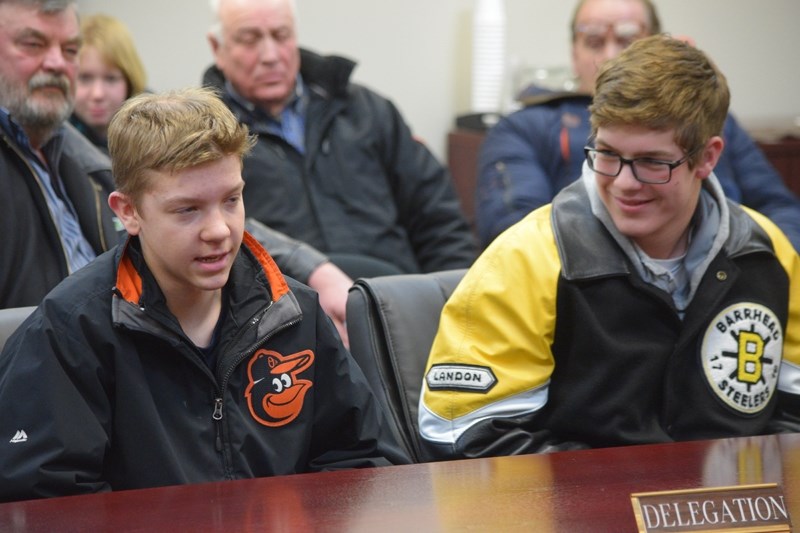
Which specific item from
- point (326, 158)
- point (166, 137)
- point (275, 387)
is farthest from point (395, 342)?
point (326, 158)

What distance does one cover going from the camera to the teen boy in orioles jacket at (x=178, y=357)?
1.49 m

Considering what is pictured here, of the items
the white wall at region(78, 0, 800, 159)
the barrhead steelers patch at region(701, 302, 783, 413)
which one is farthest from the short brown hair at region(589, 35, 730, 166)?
the white wall at region(78, 0, 800, 159)

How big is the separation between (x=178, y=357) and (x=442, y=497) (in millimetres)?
493

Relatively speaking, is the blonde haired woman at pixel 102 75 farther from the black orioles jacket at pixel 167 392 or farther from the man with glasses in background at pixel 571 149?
the black orioles jacket at pixel 167 392

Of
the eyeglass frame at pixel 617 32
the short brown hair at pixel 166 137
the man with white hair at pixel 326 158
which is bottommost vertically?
the man with white hair at pixel 326 158

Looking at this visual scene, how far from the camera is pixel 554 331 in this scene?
1.84 metres

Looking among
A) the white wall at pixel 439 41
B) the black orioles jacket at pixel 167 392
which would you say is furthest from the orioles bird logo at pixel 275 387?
the white wall at pixel 439 41

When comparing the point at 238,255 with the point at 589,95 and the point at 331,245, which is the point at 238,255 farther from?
the point at 589,95

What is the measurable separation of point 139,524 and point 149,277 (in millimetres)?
514

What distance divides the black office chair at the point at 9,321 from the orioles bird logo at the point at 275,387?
0.38 m

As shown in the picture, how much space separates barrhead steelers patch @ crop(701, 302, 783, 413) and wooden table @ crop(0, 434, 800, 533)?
1.21 feet

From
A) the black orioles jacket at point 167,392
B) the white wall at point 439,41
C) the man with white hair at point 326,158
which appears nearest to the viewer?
the black orioles jacket at point 167,392

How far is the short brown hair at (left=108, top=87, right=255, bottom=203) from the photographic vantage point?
159 cm

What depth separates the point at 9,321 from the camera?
1.72 m
